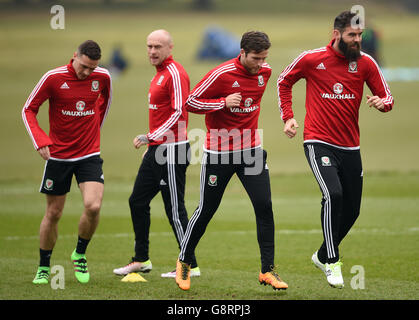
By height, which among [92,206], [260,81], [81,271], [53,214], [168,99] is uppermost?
[260,81]

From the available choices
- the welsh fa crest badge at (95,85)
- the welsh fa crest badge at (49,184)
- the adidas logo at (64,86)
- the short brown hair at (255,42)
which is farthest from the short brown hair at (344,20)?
the welsh fa crest badge at (49,184)

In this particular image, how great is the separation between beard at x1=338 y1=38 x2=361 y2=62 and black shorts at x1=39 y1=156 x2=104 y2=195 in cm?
307

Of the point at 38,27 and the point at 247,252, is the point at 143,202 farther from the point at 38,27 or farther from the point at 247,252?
the point at 38,27

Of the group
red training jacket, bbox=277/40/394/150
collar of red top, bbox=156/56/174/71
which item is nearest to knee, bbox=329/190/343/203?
red training jacket, bbox=277/40/394/150

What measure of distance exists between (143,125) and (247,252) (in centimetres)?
1915

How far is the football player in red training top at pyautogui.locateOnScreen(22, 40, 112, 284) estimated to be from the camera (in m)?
9.00

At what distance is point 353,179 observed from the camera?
8445mm

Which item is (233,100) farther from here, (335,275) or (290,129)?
(335,275)

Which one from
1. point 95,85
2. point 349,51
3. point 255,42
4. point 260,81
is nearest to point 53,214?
point 95,85

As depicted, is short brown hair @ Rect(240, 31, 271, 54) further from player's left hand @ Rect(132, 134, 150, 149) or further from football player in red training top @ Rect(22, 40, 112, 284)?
football player in red training top @ Rect(22, 40, 112, 284)

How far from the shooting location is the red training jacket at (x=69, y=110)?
901cm

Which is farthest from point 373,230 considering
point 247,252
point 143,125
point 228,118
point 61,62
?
point 61,62

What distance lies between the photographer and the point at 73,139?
916 centimetres

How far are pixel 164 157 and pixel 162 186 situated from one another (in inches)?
13.8
